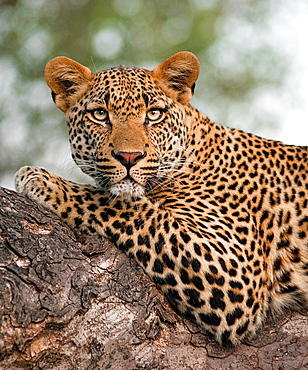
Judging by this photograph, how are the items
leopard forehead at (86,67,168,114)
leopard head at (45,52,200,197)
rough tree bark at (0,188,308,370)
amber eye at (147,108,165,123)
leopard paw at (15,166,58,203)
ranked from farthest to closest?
amber eye at (147,108,165,123)
leopard forehead at (86,67,168,114)
leopard head at (45,52,200,197)
leopard paw at (15,166,58,203)
rough tree bark at (0,188,308,370)

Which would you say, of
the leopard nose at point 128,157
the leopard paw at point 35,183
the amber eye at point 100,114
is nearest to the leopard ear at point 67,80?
the amber eye at point 100,114

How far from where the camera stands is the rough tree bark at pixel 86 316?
4.59m

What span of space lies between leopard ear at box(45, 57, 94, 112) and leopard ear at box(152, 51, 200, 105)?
85 centimetres

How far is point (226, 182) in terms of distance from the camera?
6.45 metres

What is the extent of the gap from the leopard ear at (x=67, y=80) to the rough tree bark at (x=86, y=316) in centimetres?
190

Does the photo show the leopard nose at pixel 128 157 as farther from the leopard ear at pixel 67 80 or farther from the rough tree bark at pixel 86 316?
the leopard ear at pixel 67 80

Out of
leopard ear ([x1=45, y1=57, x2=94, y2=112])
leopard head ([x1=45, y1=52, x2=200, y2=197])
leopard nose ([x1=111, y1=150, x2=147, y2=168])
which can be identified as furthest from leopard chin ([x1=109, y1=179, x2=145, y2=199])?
leopard ear ([x1=45, y1=57, x2=94, y2=112])

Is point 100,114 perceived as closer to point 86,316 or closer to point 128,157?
point 128,157

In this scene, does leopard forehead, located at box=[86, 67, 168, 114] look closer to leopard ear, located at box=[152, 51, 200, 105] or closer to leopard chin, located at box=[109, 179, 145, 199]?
leopard ear, located at box=[152, 51, 200, 105]

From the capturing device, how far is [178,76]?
6758 millimetres

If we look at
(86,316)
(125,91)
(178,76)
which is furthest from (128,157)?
(86,316)

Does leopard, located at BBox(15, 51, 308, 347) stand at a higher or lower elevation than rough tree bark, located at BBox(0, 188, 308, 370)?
higher

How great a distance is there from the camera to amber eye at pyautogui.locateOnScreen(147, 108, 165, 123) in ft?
21.1

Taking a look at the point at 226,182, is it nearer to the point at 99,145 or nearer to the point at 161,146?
the point at 161,146
